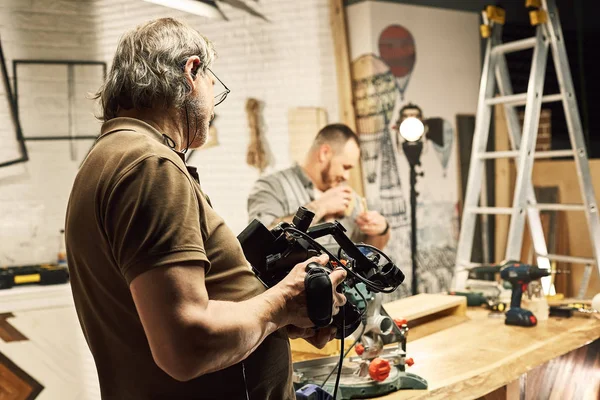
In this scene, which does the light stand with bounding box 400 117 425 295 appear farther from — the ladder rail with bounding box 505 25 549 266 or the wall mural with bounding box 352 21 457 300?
the ladder rail with bounding box 505 25 549 266

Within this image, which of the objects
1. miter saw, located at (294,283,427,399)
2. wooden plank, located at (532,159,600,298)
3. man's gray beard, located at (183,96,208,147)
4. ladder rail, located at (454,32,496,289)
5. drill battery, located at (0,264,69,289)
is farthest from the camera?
wooden plank, located at (532,159,600,298)

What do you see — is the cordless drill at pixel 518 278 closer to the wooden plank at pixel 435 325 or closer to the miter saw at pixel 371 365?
Answer: the wooden plank at pixel 435 325

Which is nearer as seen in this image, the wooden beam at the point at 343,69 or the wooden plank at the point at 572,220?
the wooden beam at the point at 343,69

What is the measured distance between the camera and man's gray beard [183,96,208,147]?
1.35 metres

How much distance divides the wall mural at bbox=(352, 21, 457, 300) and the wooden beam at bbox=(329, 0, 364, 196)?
0.07m

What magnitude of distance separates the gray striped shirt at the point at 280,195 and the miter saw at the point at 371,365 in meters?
1.27

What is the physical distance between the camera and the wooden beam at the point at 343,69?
3926 mm

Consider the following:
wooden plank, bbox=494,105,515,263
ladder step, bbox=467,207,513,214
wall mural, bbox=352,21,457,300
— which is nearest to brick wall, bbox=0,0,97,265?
wall mural, bbox=352,21,457,300

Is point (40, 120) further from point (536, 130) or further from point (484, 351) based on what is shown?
point (536, 130)

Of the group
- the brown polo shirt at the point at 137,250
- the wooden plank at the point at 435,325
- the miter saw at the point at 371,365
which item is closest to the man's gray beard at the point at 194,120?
the brown polo shirt at the point at 137,250

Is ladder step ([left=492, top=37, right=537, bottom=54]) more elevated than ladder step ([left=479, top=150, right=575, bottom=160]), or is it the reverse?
ladder step ([left=492, top=37, right=537, bottom=54])

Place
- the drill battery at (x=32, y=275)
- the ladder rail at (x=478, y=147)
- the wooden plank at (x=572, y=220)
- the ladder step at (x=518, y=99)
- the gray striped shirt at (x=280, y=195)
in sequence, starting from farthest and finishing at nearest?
the wooden plank at (x=572, y=220) < the ladder rail at (x=478, y=147) < the ladder step at (x=518, y=99) < the gray striped shirt at (x=280, y=195) < the drill battery at (x=32, y=275)

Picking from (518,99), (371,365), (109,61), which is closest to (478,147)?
(518,99)

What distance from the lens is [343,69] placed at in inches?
155
